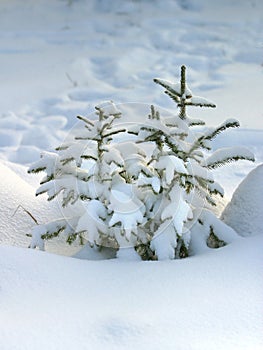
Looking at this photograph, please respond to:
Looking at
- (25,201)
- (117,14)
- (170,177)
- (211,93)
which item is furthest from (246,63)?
(170,177)

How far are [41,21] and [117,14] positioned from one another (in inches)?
34.8

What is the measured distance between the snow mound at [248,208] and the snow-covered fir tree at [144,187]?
0.13 m

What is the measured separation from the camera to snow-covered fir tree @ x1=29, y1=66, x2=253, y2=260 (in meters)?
2.30

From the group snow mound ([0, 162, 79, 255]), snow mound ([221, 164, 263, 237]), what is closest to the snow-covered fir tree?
snow mound ([221, 164, 263, 237])

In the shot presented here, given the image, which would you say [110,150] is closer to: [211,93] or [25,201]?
[25,201]

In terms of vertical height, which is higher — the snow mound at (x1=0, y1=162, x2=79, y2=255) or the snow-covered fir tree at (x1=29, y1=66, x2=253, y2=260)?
the snow-covered fir tree at (x1=29, y1=66, x2=253, y2=260)

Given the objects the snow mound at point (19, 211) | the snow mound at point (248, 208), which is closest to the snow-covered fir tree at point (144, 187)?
the snow mound at point (248, 208)

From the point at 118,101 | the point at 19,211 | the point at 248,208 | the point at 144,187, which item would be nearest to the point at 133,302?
the point at 144,187

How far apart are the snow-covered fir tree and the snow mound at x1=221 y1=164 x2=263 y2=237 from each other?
0.42 feet

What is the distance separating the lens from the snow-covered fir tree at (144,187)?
2.30 meters

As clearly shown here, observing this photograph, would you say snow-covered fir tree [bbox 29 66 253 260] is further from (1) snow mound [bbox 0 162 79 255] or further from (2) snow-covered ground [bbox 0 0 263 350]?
(1) snow mound [bbox 0 162 79 255]

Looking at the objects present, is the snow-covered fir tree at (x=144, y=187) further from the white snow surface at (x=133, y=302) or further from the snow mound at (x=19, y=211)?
the snow mound at (x=19, y=211)

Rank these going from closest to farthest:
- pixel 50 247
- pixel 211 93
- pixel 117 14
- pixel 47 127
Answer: pixel 50 247 → pixel 47 127 → pixel 211 93 → pixel 117 14

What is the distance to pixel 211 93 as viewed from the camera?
17.5ft
